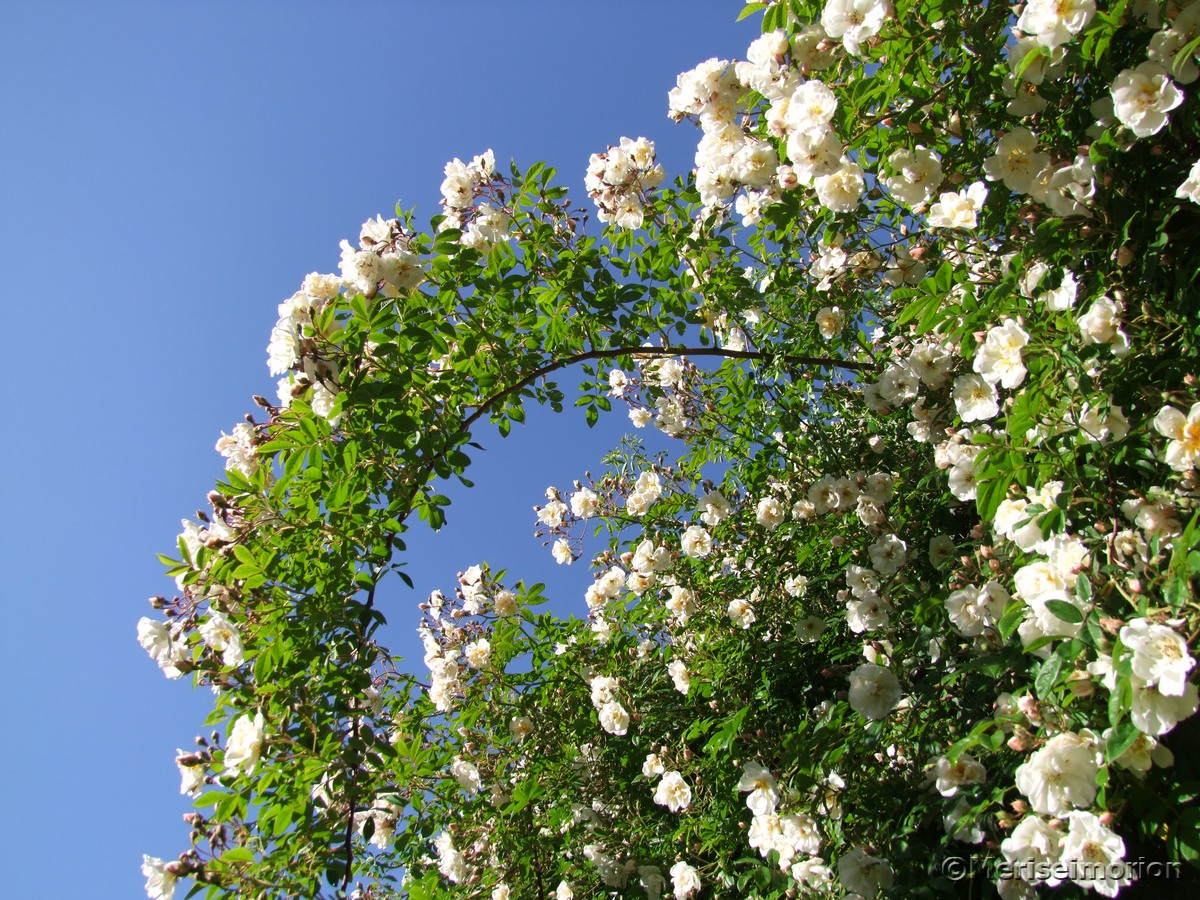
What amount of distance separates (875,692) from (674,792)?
1034 mm

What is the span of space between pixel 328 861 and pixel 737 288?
95.3 inches

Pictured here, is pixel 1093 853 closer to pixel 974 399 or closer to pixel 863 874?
pixel 863 874

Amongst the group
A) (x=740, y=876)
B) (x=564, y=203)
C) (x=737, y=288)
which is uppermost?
(x=564, y=203)

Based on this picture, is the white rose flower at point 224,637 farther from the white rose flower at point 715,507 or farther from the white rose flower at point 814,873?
the white rose flower at point 715,507

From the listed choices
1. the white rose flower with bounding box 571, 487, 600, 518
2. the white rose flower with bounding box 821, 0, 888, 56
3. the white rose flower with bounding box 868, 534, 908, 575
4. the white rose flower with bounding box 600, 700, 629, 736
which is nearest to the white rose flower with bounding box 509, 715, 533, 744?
the white rose flower with bounding box 600, 700, 629, 736

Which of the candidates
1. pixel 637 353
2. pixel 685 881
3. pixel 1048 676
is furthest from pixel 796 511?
pixel 1048 676

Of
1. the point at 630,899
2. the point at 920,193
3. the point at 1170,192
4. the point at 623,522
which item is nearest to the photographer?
the point at 1170,192

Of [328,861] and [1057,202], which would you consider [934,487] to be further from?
[328,861]

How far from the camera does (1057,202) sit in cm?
184

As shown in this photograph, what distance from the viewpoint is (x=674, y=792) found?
302cm

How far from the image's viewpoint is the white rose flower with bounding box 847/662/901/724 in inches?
94.7

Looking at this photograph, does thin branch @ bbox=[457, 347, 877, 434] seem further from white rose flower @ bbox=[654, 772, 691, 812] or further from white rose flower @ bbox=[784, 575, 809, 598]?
white rose flower @ bbox=[654, 772, 691, 812]

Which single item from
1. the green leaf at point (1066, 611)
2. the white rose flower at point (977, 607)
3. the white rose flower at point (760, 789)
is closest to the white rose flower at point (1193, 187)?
the green leaf at point (1066, 611)

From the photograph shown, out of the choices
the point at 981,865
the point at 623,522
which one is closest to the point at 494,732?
the point at 623,522
